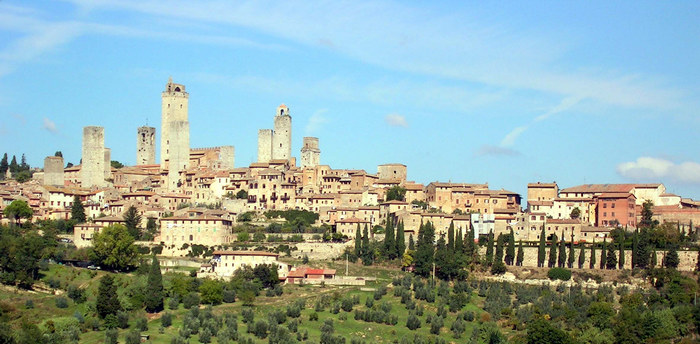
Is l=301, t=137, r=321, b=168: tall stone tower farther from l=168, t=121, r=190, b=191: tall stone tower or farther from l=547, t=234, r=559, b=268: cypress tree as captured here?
l=547, t=234, r=559, b=268: cypress tree

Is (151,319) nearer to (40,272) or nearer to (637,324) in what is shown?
(40,272)

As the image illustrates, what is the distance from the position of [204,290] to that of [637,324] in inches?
879

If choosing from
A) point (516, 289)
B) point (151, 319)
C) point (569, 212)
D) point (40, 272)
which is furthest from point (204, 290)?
point (569, 212)

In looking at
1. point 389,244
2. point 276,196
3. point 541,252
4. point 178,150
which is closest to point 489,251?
point 541,252

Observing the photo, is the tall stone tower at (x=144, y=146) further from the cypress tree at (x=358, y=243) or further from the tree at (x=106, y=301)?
the tree at (x=106, y=301)

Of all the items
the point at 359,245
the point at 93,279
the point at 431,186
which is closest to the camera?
the point at 93,279

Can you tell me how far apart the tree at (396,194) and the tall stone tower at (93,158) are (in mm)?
23458

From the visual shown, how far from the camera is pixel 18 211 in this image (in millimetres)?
72688

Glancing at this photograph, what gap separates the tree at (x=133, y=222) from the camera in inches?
2731

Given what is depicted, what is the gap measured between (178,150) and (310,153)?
10741mm

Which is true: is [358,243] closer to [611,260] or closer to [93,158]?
[611,260]

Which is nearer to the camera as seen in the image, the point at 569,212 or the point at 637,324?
the point at 637,324

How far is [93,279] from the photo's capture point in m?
61.3

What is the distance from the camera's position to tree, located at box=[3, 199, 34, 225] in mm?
72188
